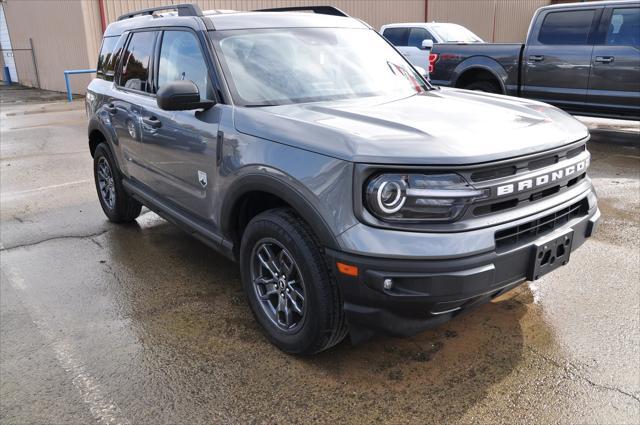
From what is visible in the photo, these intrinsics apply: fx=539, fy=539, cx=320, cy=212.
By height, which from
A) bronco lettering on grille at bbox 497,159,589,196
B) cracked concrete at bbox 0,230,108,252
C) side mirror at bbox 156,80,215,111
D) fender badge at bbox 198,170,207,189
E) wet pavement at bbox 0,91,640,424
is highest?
side mirror at bbox 156,80,215,111

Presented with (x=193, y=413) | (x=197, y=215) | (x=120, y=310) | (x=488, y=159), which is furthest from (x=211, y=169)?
(x=488, y=159)

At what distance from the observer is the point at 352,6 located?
1962cm

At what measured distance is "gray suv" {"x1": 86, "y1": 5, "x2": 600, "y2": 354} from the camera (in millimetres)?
2398

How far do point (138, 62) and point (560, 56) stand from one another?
22.2 feet

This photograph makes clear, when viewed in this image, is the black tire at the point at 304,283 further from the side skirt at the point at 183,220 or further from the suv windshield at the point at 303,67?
the suv windshield at the point at 303,67

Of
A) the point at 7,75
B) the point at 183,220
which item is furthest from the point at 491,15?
the point at 183,220

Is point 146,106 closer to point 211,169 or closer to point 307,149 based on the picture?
point 211,169

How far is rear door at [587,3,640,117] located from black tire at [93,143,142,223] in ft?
22.8

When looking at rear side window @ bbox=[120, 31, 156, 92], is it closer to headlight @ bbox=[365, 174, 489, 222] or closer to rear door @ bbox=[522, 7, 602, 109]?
headlight @ bbox=[365, 174, 489, 222]

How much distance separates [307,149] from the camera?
8.67 ft

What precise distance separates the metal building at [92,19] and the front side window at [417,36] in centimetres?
616

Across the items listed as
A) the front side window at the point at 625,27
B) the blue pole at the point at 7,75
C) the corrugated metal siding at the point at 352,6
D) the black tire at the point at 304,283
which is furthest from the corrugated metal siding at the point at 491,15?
the black tire at the point at 304,283

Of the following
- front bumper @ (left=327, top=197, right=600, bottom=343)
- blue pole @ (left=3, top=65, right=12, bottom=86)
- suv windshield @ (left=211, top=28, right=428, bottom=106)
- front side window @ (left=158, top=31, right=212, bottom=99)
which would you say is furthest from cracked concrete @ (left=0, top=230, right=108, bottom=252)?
blue pole @ (left=3, top=65, right=12, bottom=86)

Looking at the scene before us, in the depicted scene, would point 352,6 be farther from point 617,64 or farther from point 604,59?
point 617,64
